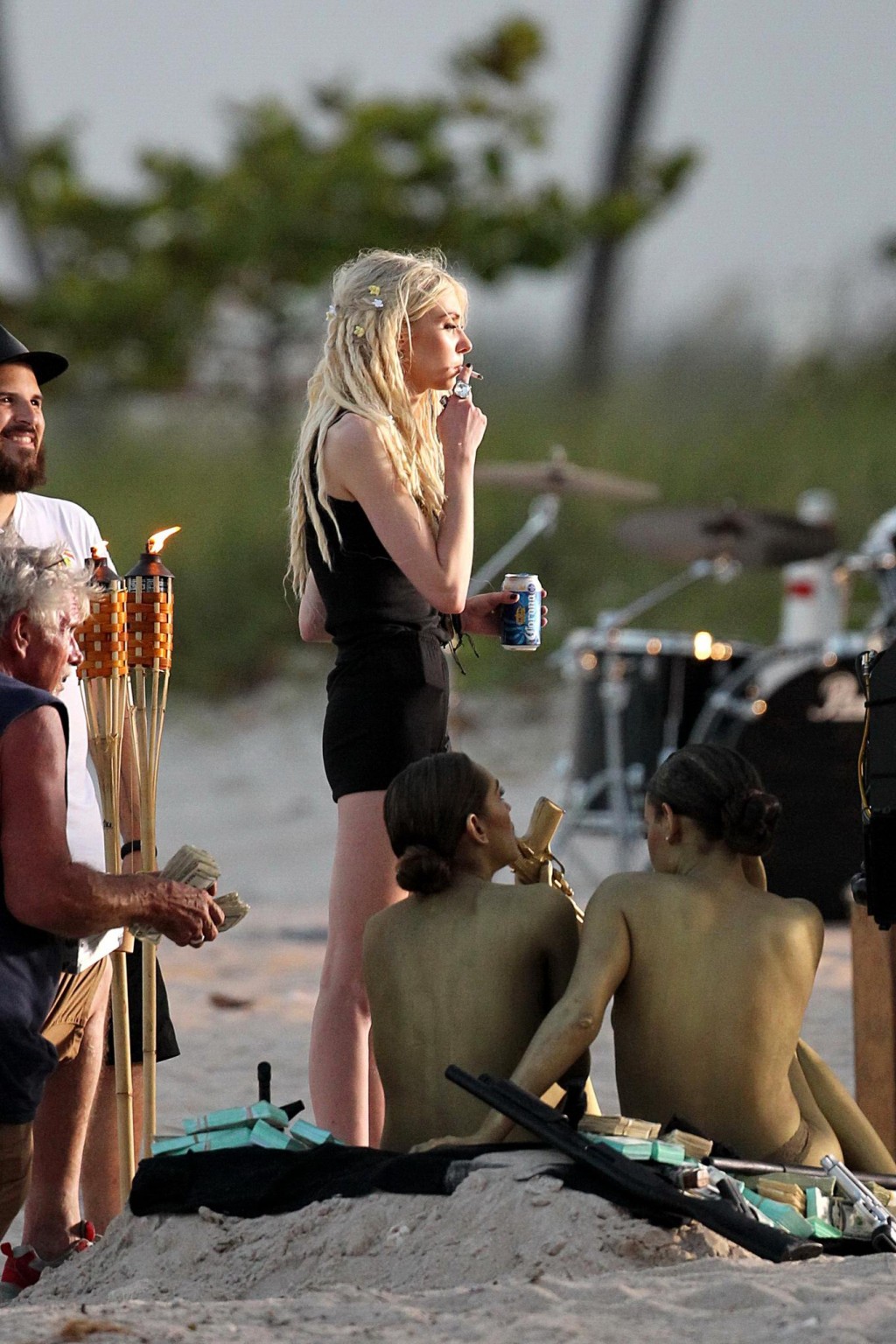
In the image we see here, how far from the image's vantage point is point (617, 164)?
14.9 metres

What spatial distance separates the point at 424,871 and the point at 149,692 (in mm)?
538

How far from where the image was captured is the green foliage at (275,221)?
1477 centimetres

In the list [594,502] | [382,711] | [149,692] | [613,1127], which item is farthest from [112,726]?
[594,502]

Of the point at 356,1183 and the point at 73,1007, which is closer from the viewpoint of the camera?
the point at 356,1183

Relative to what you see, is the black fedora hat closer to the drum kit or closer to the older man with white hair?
the older man with white hair

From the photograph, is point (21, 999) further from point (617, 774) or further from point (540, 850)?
point (617, 774)

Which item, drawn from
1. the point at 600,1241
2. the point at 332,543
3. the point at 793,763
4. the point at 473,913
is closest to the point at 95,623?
the point at 332,543

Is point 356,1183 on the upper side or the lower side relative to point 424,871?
lower

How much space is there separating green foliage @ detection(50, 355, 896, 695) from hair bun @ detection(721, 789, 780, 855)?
9.42 metres

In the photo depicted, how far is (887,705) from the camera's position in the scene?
3021mm

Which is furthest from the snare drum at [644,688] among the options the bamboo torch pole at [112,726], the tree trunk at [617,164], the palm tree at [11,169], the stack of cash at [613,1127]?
the palm tree at [11,169]

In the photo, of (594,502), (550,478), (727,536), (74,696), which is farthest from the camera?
(594,502)

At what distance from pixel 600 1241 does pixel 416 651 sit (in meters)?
1.17

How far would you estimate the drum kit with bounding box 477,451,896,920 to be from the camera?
7.64 metres
